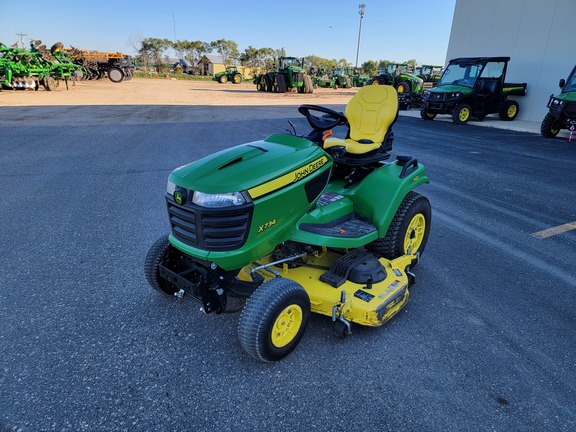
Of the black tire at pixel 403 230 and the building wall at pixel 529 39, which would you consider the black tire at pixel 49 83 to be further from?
the black tire at pixel 403 230

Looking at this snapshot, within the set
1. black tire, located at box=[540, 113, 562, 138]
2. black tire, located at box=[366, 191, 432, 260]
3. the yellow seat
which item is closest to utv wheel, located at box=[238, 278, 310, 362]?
black tire, located at box=[366, 191, 432, 260]

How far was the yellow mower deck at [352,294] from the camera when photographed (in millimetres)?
2432

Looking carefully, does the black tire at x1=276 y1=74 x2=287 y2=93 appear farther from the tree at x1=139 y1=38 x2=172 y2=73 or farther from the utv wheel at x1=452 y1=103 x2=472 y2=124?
the tree at x1=139 y1=38 x2=172 y2=73

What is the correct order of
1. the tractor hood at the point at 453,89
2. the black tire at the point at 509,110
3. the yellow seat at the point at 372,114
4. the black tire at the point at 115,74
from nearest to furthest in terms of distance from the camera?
the yellow seat at the point at 372,114
the tractor hood at the point at 453,89
the black tire at the point at 509,110
the black tire at the point at 115,74

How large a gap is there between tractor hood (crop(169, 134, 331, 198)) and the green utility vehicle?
24.4 meters

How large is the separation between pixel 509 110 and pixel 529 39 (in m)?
2.94

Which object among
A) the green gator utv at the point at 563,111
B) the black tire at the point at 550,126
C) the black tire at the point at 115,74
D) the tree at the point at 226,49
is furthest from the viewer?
the tree at the point at 226,49

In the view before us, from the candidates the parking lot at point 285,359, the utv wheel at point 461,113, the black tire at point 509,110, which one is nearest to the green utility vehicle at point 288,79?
the black tire at point 509,110

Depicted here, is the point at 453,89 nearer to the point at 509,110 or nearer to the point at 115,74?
the point at 509,110

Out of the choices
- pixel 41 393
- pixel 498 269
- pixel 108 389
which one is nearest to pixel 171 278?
pixel 108 389

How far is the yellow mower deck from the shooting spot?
243cm

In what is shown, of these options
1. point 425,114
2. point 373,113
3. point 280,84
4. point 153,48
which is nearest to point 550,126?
point 425,114

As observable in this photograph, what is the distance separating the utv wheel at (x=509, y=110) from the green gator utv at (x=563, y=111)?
12.3 ft

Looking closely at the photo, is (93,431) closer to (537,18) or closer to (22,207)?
(22,207)
